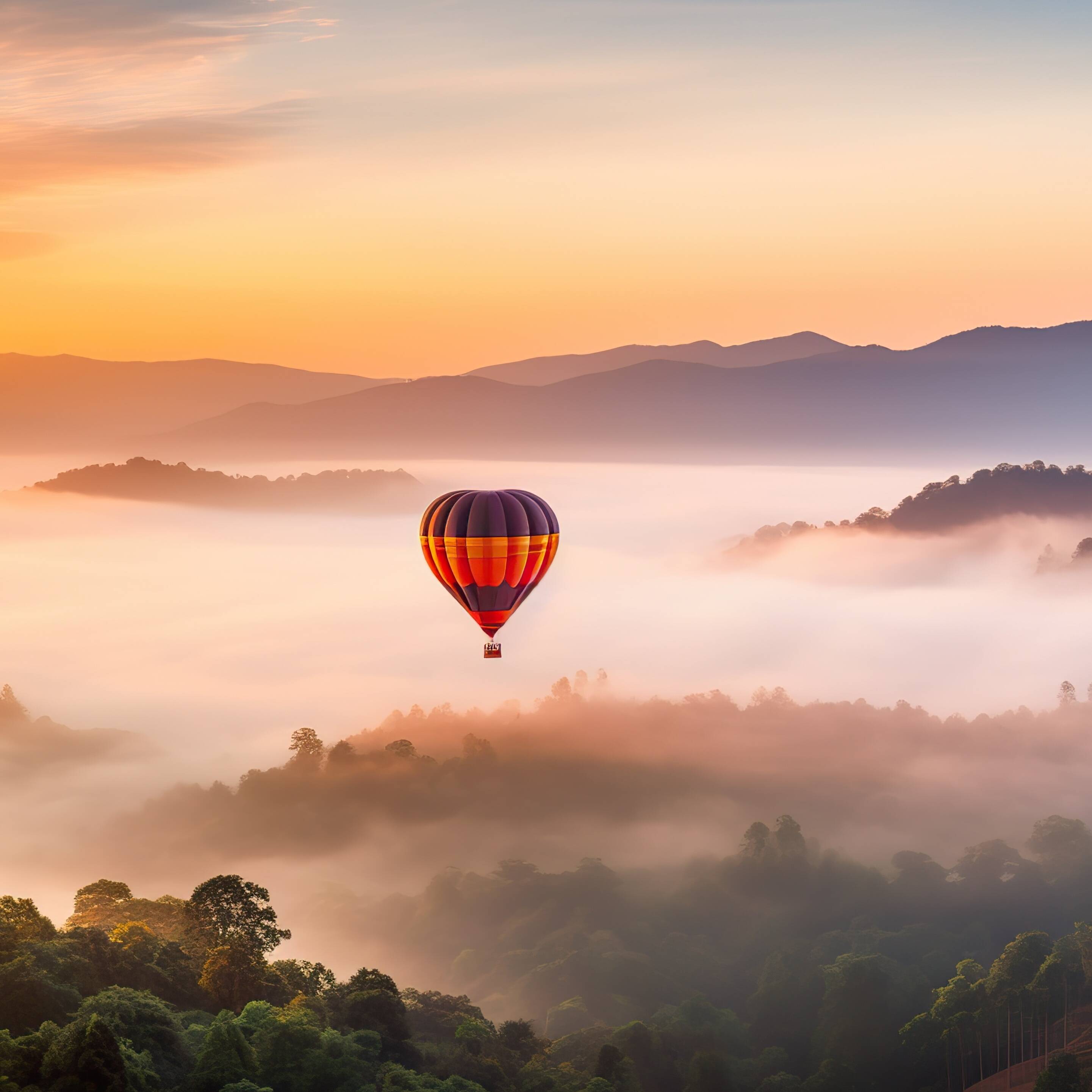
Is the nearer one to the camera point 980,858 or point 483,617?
point 483,617

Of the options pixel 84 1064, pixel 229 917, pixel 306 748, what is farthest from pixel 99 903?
pixel 306 748

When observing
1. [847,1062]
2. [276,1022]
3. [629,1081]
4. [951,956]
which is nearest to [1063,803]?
[951,956]

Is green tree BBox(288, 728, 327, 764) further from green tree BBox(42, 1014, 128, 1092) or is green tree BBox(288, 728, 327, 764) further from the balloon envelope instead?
green tree BBox(42, 1014, 128, 1092)

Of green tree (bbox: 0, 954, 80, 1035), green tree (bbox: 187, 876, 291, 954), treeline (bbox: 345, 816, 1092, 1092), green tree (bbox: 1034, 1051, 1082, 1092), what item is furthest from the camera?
treeline (bbox: 345, 816, 1092, 1092)

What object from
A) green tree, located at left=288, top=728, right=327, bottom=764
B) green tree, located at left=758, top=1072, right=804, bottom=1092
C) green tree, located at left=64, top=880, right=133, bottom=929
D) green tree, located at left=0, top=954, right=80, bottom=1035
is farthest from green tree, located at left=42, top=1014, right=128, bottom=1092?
green tree, located at left=288, top=728, right=327, bottom=764

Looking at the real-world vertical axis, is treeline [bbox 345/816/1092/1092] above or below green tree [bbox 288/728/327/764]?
below

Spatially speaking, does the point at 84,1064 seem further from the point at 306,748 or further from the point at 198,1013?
the point at 306,748

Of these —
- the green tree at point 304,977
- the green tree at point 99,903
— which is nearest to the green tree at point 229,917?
the green tree at point 304,977

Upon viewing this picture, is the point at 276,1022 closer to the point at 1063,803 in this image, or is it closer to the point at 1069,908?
the point at 1069,908
